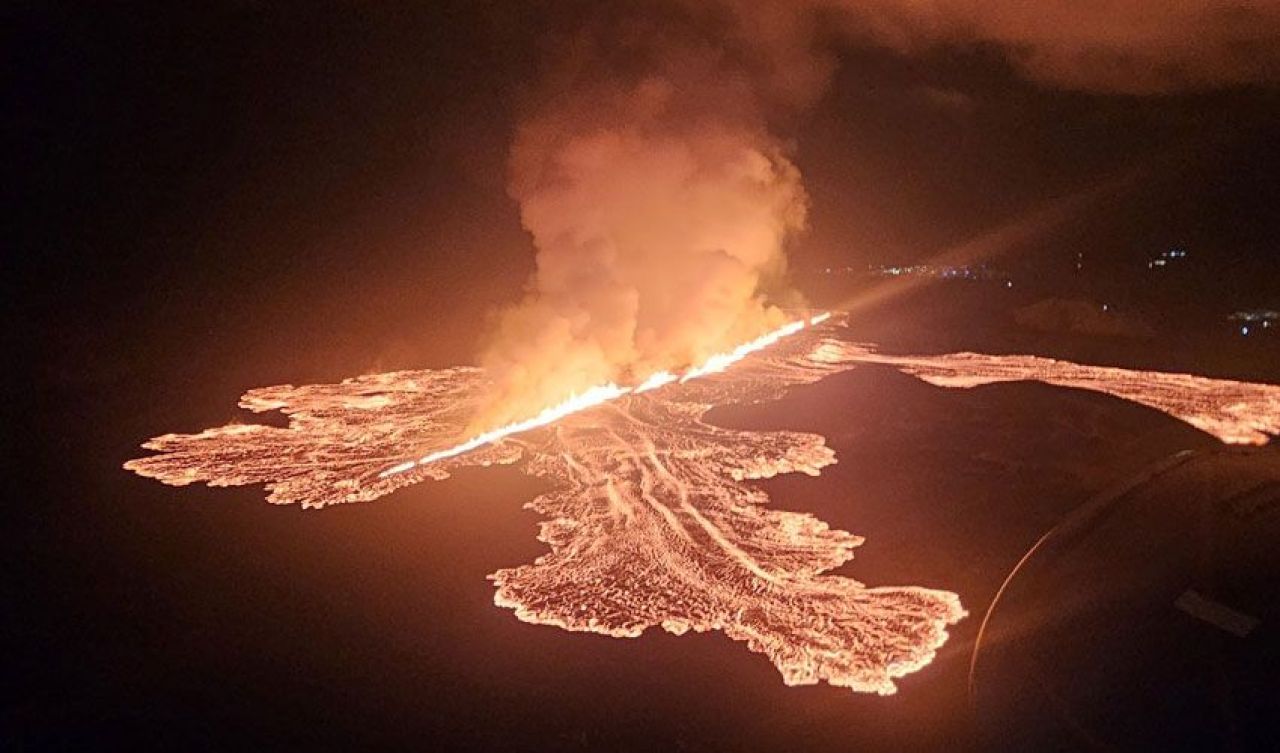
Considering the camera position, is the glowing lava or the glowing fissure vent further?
the glowing fissure vent

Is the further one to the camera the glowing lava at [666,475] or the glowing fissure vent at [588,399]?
the glowing fissure vent at [588,399]

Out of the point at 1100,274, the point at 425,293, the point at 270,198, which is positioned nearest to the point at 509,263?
the point at 425,293

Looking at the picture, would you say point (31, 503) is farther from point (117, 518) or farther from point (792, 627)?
point (792, 627)

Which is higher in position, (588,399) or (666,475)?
(588,399)
